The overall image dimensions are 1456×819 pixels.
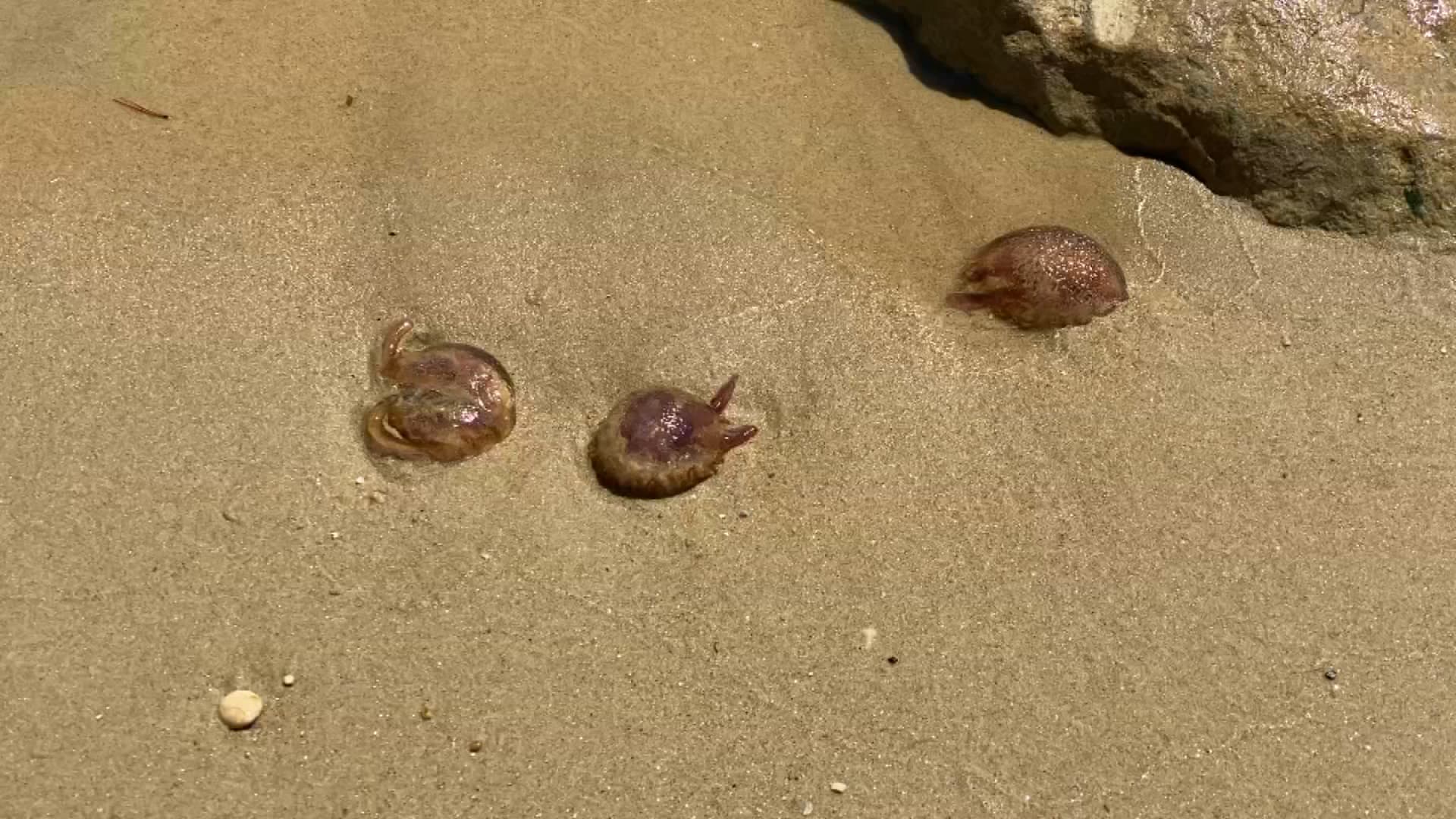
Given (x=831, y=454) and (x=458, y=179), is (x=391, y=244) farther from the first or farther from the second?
(x=831, y=454)

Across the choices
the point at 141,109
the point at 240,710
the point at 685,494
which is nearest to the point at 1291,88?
the point at 685,494

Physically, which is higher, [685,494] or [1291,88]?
[1291,88]

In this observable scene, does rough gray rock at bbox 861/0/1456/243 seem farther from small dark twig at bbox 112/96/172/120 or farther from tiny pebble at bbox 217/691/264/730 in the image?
tiny pebble at bbox 217/691/264/730

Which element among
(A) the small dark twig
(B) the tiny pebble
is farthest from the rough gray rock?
(B) the tiny pebble

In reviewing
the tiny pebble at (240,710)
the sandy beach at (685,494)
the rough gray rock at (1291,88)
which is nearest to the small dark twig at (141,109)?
the sandy beach at (685,494)

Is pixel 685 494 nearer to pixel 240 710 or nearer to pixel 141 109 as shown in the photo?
pixel 240 710

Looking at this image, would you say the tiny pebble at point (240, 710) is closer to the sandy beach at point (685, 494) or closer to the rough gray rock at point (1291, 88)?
the sandy beach at point (685, 494)
